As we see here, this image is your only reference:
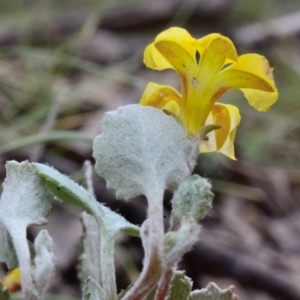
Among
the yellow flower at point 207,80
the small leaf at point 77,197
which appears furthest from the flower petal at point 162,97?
the small leaf at point 77,197

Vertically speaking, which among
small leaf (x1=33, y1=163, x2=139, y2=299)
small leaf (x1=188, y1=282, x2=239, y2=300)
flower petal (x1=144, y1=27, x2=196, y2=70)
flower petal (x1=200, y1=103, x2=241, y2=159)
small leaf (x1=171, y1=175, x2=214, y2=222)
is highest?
flower petal (x1=144, y1=27, x2=196, y2=70)

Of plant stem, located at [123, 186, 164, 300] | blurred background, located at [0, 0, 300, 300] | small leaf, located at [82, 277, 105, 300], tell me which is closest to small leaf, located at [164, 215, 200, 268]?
plant stem, located at [123, 186, 164, 300]

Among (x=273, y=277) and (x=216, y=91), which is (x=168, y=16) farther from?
(x=216, y=91)

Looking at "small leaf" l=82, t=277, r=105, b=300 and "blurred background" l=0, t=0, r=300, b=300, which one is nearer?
"small leaf" l=82, t=277, r=105, b=300

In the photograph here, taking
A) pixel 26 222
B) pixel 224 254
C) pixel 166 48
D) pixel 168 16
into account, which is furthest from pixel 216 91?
pixel 168 16

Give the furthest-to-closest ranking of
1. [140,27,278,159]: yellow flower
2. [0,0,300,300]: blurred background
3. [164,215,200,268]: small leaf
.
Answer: [0,0,300,300]: blurred background, [140,27,278,159]: yellow flower, [164,215,200,268]: small leaf

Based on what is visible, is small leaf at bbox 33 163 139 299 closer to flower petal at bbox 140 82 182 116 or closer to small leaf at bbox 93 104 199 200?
small leaf at bbox 93 104 199 200

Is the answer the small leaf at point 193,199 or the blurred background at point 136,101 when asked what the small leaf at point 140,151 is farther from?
the blurred background at point 136,101
